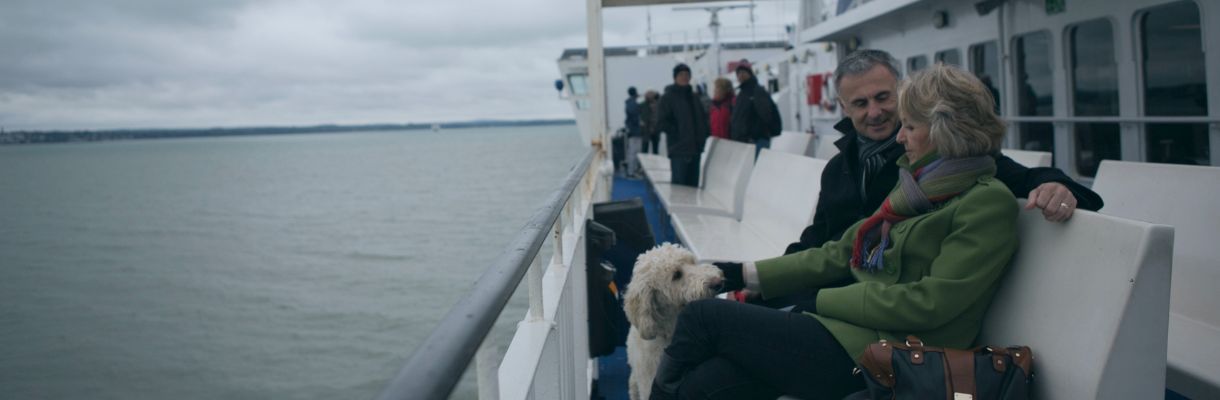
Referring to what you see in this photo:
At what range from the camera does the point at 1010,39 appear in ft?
24.8

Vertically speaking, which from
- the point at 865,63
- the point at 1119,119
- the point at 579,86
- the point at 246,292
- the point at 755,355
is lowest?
the point at 246,292

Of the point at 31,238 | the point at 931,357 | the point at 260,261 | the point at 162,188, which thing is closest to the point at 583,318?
the point at 931,357

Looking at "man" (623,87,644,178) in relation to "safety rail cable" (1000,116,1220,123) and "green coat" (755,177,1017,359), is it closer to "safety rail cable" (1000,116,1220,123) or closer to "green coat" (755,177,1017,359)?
"safety rail cable" (1000,116,1220,123)

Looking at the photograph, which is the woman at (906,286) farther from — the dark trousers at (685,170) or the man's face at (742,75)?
the man's face at (742,75)

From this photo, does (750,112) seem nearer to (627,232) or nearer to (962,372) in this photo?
(627,232)

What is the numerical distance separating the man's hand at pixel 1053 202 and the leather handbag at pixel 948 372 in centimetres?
31

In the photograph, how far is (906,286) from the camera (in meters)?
2.39

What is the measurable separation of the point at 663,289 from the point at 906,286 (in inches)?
40.2

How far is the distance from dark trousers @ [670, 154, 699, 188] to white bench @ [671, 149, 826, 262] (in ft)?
8.92

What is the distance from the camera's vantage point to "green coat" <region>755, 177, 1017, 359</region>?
2.31 meters

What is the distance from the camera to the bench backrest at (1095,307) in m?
1.98

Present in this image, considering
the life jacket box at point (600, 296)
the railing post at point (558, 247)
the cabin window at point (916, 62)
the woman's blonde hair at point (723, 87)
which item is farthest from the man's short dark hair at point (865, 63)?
the woman's blonde hair at point (723, 87)

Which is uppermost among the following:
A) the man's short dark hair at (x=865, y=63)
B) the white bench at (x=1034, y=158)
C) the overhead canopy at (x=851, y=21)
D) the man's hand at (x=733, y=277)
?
the overhead canopy at (x=851, y=21)

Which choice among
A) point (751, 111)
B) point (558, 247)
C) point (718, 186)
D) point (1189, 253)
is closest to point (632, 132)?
point (751, 111)
